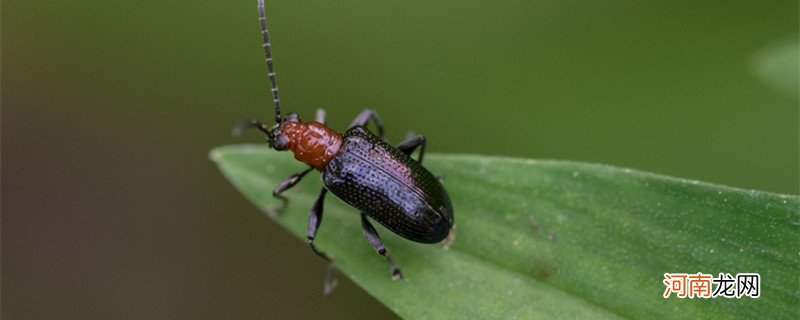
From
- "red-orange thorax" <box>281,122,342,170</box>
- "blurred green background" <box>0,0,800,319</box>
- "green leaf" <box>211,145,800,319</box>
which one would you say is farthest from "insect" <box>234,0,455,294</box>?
"blurred green background" <box>0,0,800,319</box>

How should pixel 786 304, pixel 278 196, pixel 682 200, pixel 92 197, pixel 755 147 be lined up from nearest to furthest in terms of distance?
pixel 786 304
pixel 682 200
pixel 278 196
pixel 755 147
pixel 92 197

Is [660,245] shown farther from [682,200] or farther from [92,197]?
[92,197]

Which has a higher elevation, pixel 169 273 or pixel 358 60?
pixel 358 60

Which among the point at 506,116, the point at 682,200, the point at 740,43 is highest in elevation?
the point at 740,43

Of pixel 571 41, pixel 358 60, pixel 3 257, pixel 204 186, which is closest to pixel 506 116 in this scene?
pixel 571 41

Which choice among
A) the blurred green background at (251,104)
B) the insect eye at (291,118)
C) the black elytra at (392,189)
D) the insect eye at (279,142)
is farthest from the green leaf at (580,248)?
the blurred green background at (251,104)

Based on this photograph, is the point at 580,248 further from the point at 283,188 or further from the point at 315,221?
the point at 283,188

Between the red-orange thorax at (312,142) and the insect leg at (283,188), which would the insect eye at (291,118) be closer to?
the red-orange thorax at (312,142)
